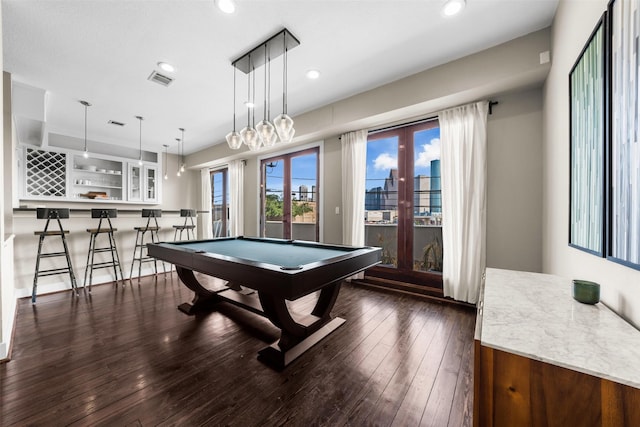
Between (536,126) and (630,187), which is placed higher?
(536,126)

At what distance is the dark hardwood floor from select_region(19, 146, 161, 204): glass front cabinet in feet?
10.9

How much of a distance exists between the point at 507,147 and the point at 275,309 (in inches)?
121

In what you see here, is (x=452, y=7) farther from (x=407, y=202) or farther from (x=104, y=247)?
(x=104, y=247)

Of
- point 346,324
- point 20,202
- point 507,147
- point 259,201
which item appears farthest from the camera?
point 259,201

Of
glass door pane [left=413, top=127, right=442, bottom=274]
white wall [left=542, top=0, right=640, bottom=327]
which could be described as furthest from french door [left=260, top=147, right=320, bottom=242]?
white wall [left=542, top=0, right=640, bottom=327]

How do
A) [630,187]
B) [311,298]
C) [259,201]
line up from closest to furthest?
[630,187] < [311,298] < [259,201]

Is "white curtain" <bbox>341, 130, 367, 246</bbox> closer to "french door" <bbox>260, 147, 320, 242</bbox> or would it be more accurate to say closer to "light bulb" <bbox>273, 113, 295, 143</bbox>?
"french door" <bbox>260, 147, 320, 242</bbox>

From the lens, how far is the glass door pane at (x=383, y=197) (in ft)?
12.4

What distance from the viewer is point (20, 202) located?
15.0 ft

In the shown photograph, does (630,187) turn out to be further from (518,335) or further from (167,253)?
(167,253)

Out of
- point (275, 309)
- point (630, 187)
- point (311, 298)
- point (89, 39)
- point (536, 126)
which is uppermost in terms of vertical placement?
point (89, 39)

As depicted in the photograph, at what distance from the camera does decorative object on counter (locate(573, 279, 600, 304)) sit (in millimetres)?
1146

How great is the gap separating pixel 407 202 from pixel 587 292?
2.51m

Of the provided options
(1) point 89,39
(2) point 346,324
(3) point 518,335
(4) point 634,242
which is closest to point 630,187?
(4) point 634,242
